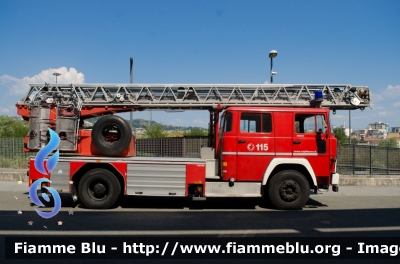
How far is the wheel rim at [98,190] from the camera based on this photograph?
8273mm

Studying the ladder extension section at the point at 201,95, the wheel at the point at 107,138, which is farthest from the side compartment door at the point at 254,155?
the wheel at the point at 107,138

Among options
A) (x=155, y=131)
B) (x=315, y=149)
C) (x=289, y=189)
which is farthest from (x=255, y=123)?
(x=155, y=131)

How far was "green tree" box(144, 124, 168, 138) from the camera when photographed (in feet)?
106

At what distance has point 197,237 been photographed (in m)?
5.78

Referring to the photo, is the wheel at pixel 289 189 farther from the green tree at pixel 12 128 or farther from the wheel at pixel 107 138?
the green tree at pixel 12 128

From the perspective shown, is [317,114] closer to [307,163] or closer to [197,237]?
[307,163]

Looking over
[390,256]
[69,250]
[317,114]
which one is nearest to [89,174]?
[69,250]

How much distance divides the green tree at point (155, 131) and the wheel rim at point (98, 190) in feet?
77.4

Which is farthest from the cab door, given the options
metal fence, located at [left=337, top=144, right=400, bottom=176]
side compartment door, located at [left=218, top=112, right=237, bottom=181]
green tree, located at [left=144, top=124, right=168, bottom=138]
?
green tree, located at [left=144, top=124, right=168, bottom=138]

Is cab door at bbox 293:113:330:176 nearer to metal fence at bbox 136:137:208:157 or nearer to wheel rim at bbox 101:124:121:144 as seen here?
wheel rim at bbox 101:124:121:144

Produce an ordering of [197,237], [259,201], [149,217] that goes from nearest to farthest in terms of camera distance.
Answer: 1. [197,237]
2. [149,217]
3. [259,201]

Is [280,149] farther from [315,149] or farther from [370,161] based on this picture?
[370,161]

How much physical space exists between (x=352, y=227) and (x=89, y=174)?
6360 mm

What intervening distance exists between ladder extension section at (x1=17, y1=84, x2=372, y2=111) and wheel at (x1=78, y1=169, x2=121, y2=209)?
2117 mm
